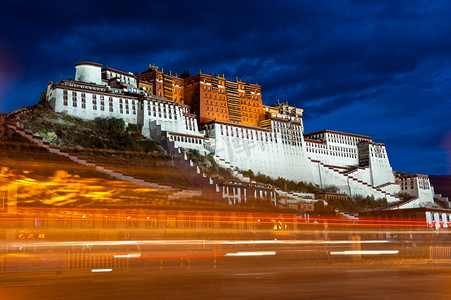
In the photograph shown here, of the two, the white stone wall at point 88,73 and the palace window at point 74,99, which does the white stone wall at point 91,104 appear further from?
the white stone wall at point 88,73

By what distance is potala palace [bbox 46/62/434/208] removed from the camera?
7812 cm

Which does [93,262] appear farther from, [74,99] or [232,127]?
[232,127]

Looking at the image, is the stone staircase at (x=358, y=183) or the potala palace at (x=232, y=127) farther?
the stone staircase at (x=358, y=183)

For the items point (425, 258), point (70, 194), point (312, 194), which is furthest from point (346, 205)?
point (425, 258)

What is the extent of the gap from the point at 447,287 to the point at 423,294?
163 cm

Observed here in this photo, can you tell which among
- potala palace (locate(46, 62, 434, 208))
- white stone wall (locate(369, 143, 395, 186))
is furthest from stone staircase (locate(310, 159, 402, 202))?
white stone wall (locate(369, 143, 395, 186))

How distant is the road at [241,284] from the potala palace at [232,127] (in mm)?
62283

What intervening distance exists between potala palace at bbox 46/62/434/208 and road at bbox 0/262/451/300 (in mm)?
62283

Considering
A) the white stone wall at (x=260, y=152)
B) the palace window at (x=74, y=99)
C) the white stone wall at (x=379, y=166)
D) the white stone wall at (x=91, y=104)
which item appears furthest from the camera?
the white stone wall at (x=379, y=166)

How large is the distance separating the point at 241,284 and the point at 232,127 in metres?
79.4

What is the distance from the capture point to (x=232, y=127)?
299 feet

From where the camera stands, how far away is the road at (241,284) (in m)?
10.5

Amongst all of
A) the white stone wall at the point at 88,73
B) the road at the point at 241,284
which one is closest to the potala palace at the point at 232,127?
the white stone wall at the point at 88,73

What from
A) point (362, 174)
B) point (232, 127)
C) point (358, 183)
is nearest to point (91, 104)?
point (232, 127)
